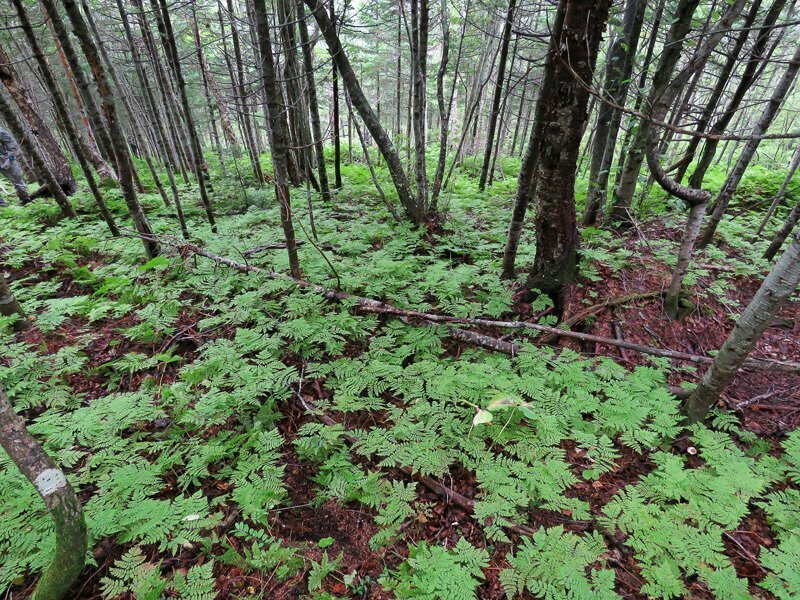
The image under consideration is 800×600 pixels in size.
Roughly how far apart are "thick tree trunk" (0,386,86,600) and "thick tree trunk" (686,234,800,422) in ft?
14.5

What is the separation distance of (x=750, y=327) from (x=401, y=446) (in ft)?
9.08

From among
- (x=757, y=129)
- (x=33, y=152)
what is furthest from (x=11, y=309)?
(x=757, y=129)

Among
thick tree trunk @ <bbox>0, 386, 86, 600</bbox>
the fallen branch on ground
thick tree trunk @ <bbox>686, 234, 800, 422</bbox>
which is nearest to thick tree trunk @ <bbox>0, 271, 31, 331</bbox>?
the fallen branch on ground

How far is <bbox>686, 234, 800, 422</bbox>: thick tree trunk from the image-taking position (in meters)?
2.29

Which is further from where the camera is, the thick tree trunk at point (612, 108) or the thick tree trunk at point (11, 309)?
the thick tree trunk at point (612, 108)

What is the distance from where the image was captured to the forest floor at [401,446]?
2.29m

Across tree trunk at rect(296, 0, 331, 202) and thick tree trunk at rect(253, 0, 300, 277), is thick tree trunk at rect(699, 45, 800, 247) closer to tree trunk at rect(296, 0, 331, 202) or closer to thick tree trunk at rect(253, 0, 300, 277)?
thick tree trunk at rect(253, 0, 300, 277)

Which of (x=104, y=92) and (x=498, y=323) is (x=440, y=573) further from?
(x=104, y=92)

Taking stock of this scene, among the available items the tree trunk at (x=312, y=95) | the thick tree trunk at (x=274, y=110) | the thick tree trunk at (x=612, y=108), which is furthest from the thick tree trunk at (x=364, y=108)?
the thick tree trunk at (x=612, y=108)

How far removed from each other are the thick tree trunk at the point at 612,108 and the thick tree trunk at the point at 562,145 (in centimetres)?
197

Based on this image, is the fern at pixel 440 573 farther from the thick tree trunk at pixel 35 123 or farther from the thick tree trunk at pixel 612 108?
the thick tree trunk at pixel 35 123

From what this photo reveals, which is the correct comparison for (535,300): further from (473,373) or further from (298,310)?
(298,310)

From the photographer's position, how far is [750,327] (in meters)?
2.61

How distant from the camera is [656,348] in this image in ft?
12.9
